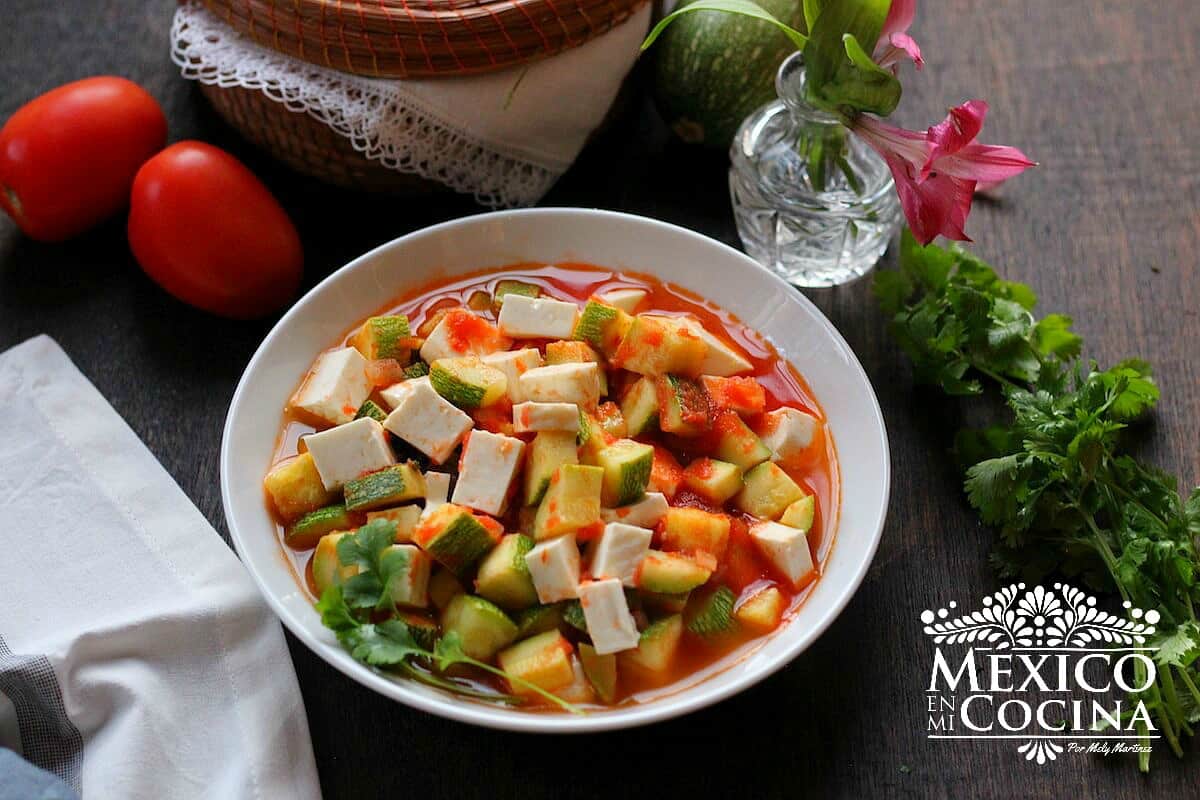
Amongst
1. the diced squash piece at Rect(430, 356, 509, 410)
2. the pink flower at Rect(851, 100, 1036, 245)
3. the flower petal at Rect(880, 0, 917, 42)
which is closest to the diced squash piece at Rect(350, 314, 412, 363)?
the diced squash piece at Rect(430, 356, 509, 410)

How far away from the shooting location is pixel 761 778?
80.2 inches

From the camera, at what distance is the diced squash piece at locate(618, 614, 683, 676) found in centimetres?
189

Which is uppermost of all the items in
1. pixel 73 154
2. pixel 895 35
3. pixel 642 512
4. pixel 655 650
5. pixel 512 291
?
pixel 895 35

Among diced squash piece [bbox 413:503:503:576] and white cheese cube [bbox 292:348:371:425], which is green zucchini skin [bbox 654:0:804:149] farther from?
diced squash piece [bbox 413:503:503:576]

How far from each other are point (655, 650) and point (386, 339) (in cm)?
86

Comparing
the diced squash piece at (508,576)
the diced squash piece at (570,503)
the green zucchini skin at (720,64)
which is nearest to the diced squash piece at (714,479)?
the diced squash piece at (570,503)

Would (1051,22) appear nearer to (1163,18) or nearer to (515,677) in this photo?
(1163,18)

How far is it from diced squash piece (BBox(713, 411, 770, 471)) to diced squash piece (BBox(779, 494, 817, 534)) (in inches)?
4.4

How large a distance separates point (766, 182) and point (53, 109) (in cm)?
176

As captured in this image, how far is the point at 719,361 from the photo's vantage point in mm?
2244

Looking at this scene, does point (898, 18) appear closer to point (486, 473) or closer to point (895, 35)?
point (895, 35)

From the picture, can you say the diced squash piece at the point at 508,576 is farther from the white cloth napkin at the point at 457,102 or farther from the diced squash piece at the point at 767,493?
the white cloth napkin at the point at 457,102

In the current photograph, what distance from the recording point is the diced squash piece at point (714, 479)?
208 centimetres

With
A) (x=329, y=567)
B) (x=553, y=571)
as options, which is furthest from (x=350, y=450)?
(x=553, y=571)
